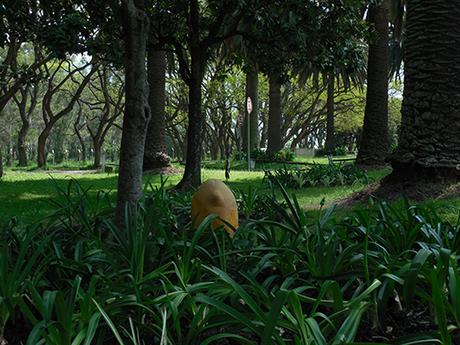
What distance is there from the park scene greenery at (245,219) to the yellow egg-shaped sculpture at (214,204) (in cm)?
1

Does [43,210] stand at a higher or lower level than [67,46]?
lower

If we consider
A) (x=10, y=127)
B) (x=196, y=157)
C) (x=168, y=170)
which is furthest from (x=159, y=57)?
(x=10, y=127)

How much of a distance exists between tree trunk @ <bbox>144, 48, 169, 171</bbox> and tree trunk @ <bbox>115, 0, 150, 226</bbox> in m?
9.27

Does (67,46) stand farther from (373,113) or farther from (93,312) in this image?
(373,113)

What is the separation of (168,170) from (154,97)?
1928 mm

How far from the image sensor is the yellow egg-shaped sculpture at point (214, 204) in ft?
10.8

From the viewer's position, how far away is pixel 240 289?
5.93 feet

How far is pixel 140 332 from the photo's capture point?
1936 mm

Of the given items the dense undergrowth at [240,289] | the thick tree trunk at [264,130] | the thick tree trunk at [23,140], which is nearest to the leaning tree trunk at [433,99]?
the dense undergrowth at [240,289]

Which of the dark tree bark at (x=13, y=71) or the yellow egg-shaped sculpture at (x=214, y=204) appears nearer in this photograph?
the yellow egg-shaped sculpture at (x=214, y=204)

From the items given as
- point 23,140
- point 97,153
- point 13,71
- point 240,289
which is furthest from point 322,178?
point 23,140

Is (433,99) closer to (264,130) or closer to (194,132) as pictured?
(194,132)

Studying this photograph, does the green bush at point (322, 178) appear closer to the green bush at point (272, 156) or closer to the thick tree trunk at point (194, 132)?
the thick tree trunk at point (194, 132)

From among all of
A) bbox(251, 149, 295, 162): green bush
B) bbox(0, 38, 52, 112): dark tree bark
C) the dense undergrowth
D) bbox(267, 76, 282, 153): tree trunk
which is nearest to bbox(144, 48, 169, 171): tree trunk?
bbox(0, 38, 52, 112): dark tree bark
